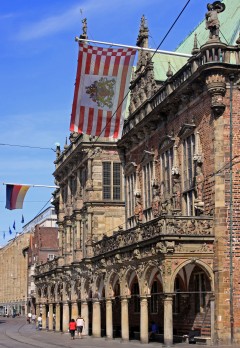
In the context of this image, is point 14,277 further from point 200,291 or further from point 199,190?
point 199,190

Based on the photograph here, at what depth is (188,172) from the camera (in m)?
37.8

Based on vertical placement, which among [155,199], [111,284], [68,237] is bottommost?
[111,284]

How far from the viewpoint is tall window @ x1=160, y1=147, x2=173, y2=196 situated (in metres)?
40.3

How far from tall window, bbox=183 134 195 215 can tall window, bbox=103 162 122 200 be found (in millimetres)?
16800

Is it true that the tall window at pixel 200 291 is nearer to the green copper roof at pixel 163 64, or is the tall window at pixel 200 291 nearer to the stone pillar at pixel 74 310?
the green copper roof at pixel 163 64

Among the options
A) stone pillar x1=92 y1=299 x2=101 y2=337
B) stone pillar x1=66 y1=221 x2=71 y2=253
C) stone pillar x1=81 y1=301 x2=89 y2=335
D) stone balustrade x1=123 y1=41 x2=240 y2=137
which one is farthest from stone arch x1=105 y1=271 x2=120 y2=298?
stone pillar x1=66 y1=221 x2=71 y2=253

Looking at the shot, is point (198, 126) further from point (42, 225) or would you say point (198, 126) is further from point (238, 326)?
point (42, 225)

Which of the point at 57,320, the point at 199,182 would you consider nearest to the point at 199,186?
the point at 199,182

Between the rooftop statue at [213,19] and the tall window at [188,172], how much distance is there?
5.27 meters

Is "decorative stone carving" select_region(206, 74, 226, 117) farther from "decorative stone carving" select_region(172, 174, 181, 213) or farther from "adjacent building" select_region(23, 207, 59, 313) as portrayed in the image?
"adjacent building" select_region(23, 207, 59, 313)

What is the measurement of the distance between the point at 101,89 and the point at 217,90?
5.29 m

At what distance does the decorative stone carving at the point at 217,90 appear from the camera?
33.9 m

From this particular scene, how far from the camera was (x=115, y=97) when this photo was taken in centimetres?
3538

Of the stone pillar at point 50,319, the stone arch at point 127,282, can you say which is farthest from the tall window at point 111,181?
the stone arch at point 127,282
